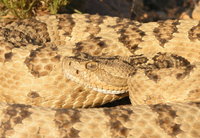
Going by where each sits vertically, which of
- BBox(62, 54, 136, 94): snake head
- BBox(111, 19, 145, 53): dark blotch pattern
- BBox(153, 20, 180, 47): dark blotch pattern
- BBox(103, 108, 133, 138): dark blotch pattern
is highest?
BBox(153, 20, 180, 47): dark blotch pattern

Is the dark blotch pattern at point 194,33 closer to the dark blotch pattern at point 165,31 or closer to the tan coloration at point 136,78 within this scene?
the dark blotch pattern at point 165,31

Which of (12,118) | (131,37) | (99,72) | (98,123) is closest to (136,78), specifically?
(99,72)

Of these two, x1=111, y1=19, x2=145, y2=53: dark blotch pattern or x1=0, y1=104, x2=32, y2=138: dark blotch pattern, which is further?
x1=111, y1=19, x2=145, y2=53: dark blotch pattern

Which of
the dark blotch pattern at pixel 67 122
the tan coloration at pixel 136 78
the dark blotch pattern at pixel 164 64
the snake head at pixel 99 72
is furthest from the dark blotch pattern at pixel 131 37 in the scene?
the dark blotch pattern at pixel 67 122

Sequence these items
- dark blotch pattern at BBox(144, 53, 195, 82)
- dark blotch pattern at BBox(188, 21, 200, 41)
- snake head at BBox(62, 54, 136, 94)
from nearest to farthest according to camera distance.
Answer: dark blotch pattern at BBox(144, 53, 195, 82)
snake head at BBox(62, 54, 136, 94)
dark blotch pattern at BBox(188, 21, 200, 41)

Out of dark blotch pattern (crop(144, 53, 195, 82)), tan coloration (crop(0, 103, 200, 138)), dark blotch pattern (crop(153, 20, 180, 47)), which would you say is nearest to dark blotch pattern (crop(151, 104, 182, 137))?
tan coloration (crop(0, 103, 200, 138))

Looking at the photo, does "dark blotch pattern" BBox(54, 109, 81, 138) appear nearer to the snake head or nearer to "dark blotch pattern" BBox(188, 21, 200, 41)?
the snake head
